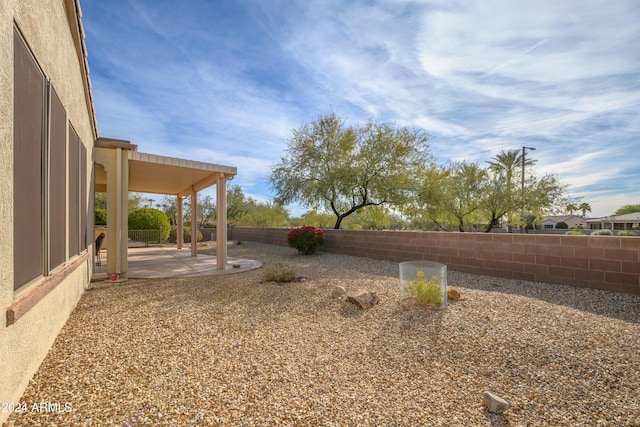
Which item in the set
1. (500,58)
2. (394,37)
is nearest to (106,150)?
(394,37)

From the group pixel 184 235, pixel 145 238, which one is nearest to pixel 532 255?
pixel 145 238

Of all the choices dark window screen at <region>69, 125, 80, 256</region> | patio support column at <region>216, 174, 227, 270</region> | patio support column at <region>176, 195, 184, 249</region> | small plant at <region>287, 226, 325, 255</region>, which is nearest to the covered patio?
patio support column at <region>216, 174, 227, 270</region>

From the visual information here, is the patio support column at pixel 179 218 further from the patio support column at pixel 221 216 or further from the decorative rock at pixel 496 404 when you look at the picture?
the decorative rock at pixel 496 404

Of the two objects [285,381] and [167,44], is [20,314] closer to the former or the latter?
[285,381]

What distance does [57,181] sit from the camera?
3.24 metres

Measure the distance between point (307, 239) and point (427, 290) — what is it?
7.47 metres

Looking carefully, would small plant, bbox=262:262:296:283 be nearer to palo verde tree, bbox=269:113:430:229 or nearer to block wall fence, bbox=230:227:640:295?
block wall fence, bbox=230:227:640:295

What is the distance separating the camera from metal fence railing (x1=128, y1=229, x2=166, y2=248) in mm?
17094

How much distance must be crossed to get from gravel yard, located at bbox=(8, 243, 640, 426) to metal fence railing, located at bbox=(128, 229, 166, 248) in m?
13.2

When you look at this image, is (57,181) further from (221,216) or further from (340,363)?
(221,216)

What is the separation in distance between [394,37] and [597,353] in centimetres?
787

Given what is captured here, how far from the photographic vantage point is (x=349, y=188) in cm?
1407

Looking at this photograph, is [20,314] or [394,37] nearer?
[20,314]

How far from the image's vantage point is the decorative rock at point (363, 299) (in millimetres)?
4875
